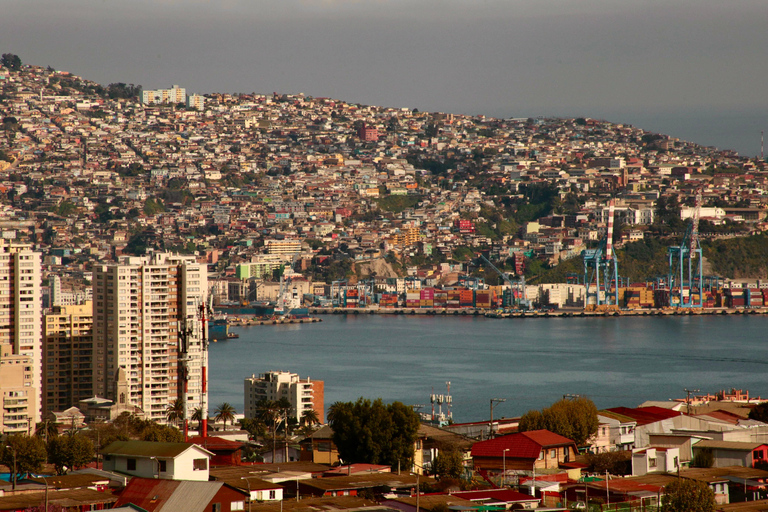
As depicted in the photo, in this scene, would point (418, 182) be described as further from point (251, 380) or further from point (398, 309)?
point (251, 380)

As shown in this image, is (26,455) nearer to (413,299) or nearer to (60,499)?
(60,499)

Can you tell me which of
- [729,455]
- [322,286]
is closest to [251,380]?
[729,455]

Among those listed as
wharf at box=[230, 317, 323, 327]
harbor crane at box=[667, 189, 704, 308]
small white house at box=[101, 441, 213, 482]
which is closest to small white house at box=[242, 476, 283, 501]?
small white house at box=[101, 441, 213, 482]

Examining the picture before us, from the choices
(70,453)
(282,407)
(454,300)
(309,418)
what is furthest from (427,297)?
(70,453)

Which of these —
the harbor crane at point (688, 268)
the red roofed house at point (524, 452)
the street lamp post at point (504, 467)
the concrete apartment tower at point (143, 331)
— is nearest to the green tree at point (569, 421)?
the red roofed house at point (524, 452)

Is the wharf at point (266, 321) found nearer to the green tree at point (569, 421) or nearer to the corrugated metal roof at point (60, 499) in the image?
the green tree at point (569, 421)
